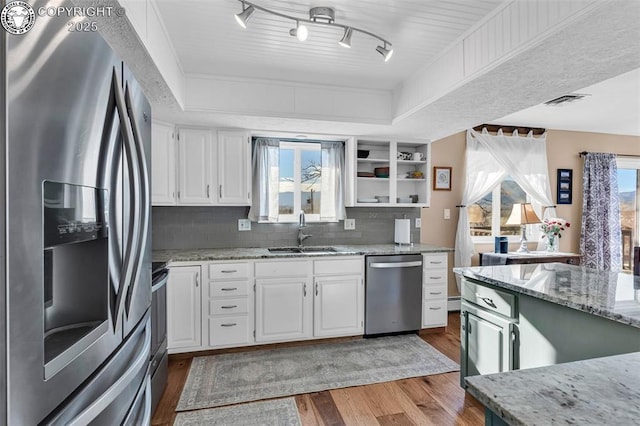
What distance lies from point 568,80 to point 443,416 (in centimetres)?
231

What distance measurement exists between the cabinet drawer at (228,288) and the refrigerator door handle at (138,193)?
187 cm

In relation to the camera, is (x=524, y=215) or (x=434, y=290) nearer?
(x=434, y=290)

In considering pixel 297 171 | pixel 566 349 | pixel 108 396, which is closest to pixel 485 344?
pixel 566 349

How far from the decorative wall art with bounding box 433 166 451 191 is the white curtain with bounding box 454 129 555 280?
24 centimetres

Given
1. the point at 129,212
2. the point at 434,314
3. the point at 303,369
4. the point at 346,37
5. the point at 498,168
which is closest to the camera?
the point at 129,212

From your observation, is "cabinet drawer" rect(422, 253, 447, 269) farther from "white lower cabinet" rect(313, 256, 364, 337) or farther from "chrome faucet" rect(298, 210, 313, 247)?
"chrome faucet" rect(298, 210, 313, 247)

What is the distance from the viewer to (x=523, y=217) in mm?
4109

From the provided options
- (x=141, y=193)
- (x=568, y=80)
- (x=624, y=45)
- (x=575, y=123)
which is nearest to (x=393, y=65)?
(x=568, y=80)

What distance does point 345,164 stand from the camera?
12.5 ft

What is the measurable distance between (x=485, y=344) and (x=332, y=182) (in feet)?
7.55

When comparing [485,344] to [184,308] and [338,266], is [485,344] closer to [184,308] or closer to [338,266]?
[338,266]

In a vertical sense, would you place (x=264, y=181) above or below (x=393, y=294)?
above

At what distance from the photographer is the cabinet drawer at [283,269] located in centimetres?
307

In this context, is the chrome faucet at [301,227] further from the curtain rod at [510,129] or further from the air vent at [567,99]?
the air vent at [567,99]
